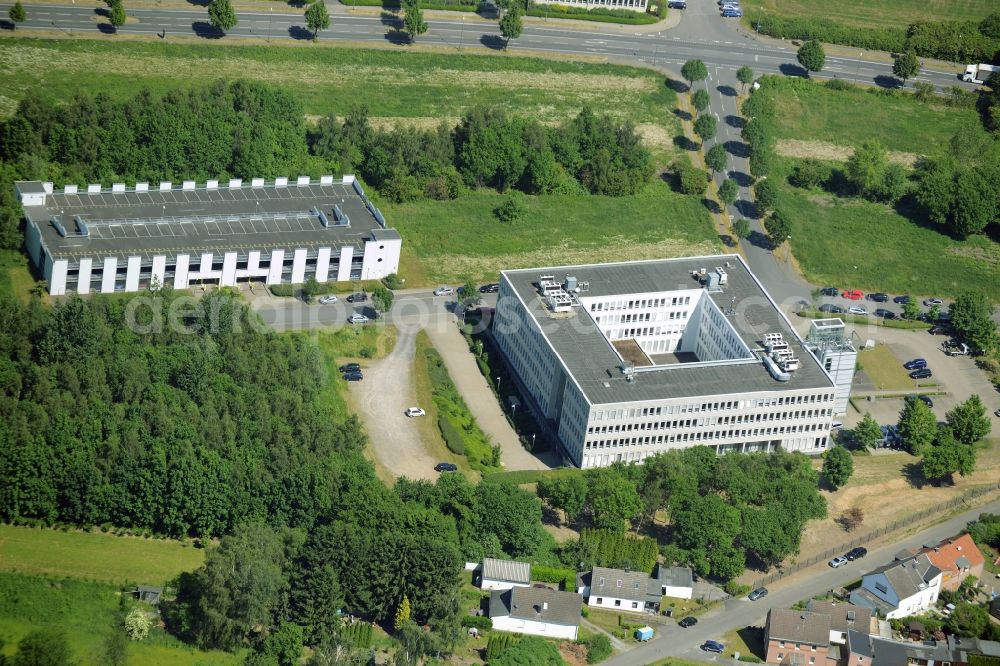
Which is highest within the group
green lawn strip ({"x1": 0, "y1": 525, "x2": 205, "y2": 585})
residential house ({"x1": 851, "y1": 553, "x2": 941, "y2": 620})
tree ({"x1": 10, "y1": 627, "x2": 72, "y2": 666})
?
tree ({"x1": 10, "y1": 627, "x2": 72, "y2": 666})

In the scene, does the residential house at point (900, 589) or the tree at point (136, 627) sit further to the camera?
the residential house at point (900, 589)

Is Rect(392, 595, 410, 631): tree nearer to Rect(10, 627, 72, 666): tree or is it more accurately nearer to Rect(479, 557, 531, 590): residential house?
Rect(479, 557, 531, 590): residential house

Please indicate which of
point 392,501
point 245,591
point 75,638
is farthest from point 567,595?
point 75,638

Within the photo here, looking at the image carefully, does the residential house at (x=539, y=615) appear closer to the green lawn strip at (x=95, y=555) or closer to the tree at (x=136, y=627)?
the green lawn strip at (x=95, y=555)

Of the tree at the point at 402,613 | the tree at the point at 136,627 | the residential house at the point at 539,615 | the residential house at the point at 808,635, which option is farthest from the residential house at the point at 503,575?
the tree at the point at 136,627

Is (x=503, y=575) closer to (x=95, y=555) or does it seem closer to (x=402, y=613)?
(x=402, y=613)

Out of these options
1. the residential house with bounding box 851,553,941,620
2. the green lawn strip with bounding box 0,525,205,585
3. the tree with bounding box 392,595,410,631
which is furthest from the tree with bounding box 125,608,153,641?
the residential house with bounding box 851,553,941,620

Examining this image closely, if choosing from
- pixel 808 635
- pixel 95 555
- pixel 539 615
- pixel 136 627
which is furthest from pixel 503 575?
pixel 95 555
